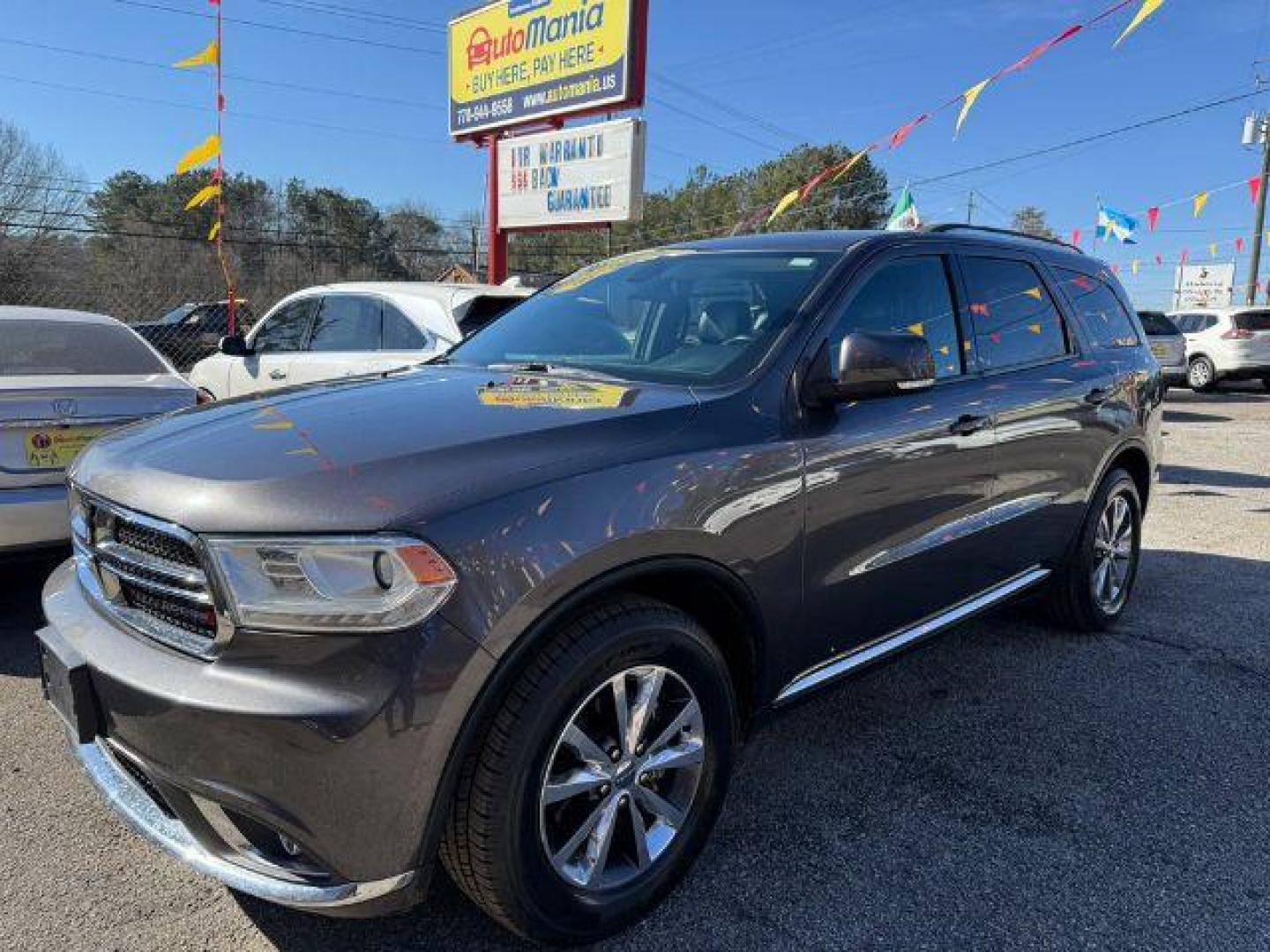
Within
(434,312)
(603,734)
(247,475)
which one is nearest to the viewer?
(247,475)

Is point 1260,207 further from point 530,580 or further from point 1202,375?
point 530,580

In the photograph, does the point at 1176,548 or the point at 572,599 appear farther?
the point at 1176,548

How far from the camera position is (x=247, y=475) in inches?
78.6

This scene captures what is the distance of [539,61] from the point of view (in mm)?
12133

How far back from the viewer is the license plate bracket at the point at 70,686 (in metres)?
2.12

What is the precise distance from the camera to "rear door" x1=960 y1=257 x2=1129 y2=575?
3.63 m

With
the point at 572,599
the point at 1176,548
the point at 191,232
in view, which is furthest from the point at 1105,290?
the point at 191,232

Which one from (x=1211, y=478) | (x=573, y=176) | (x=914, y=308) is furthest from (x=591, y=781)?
(x=573, y=176)

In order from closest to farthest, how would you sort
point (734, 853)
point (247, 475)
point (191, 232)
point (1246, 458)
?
point (247, 475), point (734, 853), point (1246, 458), point (191, 232)

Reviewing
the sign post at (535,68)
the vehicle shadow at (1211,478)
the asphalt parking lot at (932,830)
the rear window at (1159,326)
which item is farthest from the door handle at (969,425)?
the rear window at (1159,326)

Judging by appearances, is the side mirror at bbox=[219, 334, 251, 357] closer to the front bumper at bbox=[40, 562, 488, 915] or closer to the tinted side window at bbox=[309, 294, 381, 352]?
the tinted side window at bbox=[309, 294, 381, 352]

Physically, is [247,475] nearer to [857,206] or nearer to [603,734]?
[603,734]

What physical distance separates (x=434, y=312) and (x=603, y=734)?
4619mm

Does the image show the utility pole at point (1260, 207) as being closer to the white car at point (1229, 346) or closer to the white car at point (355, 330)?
the white car at point (1229, 346)
